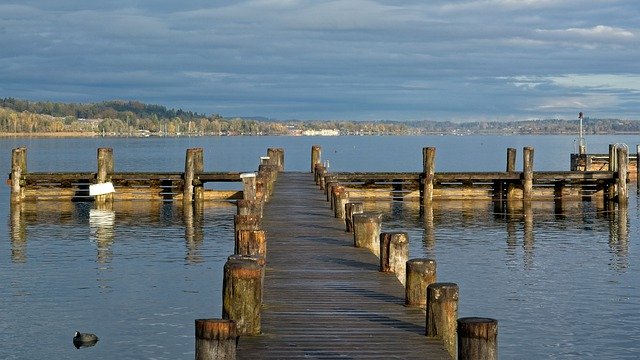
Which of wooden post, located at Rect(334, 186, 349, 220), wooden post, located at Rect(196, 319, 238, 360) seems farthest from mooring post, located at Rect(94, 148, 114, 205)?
wooden post, located at Rect(196, 319, 238, 360)

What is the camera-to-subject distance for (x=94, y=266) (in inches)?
1158

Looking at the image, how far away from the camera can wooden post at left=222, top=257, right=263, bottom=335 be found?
12430mm

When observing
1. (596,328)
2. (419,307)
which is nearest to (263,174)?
(596,328)

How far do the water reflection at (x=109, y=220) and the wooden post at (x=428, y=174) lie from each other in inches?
348

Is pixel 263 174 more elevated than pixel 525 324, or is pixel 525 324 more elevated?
pixel 263 174

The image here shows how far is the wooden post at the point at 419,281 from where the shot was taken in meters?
14.0

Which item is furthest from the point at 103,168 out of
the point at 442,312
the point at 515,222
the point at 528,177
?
the point at 442,312

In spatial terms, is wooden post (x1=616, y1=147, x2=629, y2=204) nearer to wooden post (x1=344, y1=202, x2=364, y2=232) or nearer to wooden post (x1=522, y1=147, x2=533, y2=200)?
wooden post (x1=522, y1=147, x2=533, y2=200)

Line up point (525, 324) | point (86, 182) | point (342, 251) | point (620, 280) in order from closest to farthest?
point (342, 251) < point (525, 324) < point (620, 280) < point (86, 182)

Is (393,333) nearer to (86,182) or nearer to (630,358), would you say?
(630,358)

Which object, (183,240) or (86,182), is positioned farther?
(86,182)

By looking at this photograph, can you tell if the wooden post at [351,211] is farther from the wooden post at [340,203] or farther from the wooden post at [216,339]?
the wooden post at [216,339]

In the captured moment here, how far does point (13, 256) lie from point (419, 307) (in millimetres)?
20516

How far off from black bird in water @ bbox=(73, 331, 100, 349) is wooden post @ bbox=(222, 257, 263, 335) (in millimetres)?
8270
